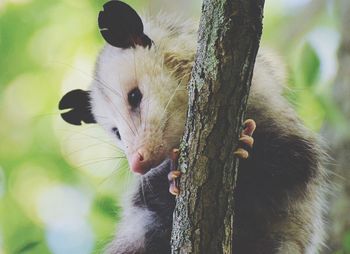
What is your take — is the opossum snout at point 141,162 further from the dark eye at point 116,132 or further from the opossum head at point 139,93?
the dark eye at point 116,132

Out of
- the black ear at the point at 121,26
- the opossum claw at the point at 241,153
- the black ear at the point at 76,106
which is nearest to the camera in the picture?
the opossum claw at the point at 241,153

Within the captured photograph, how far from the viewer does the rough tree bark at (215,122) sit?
1916mm

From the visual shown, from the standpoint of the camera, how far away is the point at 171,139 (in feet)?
8.39

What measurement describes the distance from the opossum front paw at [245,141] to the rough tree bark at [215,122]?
0.06m

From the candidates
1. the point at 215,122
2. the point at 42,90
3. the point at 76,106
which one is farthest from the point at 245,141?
the point at 42,90

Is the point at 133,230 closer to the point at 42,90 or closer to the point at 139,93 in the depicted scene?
the point at 139,93

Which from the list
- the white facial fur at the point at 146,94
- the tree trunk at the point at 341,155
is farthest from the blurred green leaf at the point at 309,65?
the white facial fur at the point at 146,94

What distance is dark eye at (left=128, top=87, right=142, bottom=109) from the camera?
271 cm

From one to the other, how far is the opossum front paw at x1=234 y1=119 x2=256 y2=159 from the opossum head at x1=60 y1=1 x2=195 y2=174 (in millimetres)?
299

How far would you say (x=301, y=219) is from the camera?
282cm

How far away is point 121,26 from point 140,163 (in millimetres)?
643

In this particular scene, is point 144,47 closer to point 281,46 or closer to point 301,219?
point 301,219

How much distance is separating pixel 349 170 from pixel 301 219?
0.68 meters

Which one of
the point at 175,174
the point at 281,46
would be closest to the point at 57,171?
the point at 281,46
